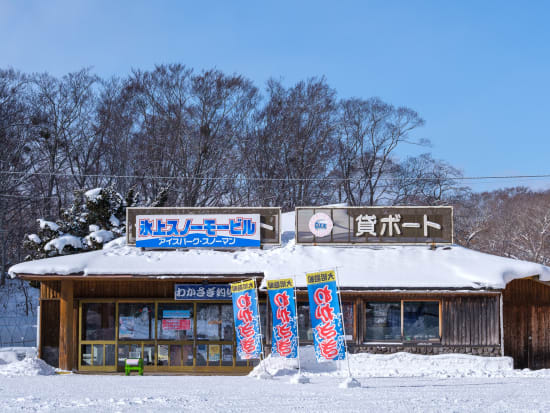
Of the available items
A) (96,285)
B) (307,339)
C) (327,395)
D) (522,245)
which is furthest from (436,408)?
(522,245)

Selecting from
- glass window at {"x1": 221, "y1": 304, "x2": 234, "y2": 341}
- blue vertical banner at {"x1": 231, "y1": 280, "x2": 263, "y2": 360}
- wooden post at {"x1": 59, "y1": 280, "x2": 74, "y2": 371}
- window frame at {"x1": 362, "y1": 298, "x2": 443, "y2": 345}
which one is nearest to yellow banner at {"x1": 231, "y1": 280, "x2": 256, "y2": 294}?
blue vertical banner at {"x1": 231, "y1": 280, "x2": 263, "y2": 360}

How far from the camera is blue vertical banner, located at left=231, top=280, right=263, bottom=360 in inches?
594

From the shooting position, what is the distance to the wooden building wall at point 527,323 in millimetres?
17734

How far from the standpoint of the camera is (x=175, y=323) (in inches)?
709

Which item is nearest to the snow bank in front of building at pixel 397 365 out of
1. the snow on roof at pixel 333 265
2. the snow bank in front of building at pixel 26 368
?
the snow on roof at pixel 333 265

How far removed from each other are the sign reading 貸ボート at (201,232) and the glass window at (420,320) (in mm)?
4529

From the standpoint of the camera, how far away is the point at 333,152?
3728 cm

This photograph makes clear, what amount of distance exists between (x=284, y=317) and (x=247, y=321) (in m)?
0.97

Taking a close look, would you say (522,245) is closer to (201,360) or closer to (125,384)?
(201,360)

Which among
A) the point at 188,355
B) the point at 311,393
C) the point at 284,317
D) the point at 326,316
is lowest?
the point at 188,355

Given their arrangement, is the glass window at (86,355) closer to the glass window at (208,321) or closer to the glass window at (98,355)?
the glass window at (98,355)

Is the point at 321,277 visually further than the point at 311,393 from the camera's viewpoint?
Yes

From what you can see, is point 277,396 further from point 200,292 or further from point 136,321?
point 136,321

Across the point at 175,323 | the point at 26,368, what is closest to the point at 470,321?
the point at 175,323
